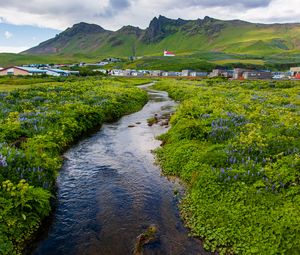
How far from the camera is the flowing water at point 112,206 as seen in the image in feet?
32.5

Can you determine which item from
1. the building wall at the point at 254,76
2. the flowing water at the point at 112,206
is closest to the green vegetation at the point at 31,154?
the flowing water at the point at 112,206

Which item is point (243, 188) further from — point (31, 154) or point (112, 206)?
point (31, 154)

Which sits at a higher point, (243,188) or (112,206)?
(243,188)

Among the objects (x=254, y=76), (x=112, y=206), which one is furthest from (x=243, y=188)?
(x=254, y=76)

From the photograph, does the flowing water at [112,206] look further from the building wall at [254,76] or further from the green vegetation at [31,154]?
the building wall at [254,76]

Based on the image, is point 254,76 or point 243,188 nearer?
point 243,188

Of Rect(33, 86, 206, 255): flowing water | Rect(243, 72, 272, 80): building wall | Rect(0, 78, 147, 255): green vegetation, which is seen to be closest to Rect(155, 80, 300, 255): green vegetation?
Rect(33, 86, 206, 255): flowing water

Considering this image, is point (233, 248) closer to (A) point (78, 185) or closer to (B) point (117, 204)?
(B) point (117, 204)

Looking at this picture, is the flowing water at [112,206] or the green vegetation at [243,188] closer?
the green vegetation at [243,188]

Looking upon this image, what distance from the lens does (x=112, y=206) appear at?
489 inches

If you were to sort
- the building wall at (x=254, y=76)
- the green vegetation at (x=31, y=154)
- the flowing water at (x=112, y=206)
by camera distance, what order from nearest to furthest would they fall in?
the green vegetation at (x=31, y=154)
the flowing water at (x=112, y=206)
the building wall at (x=254, y=76)

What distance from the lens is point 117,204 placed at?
1261 cm

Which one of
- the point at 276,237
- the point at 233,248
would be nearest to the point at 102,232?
the point at 233,248

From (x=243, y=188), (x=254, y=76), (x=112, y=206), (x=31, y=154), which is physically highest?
(x=31, y=154)
